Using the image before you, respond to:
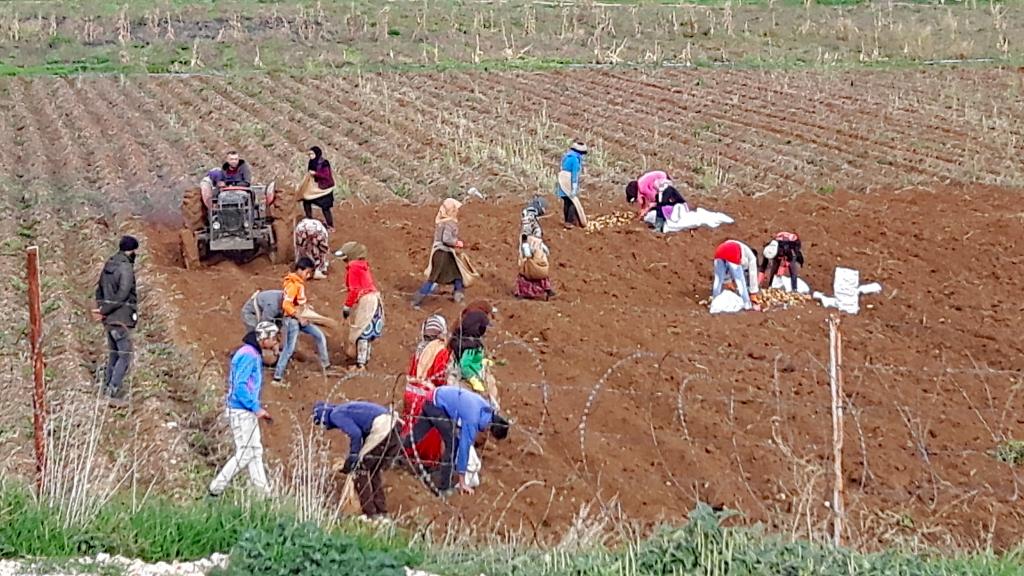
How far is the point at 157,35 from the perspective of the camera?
38094mm

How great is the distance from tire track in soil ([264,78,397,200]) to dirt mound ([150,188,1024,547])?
1.76 metres

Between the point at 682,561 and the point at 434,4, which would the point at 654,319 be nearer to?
the point at 682,561

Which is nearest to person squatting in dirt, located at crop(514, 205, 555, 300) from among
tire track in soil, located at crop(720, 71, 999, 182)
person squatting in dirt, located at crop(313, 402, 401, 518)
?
person squatting in dirt, located at crop(313, 402, 401, 518)

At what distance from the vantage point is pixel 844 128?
26.3 meters

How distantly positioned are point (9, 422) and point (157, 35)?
2882cm

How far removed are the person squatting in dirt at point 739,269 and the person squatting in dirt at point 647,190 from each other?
10.7 feet

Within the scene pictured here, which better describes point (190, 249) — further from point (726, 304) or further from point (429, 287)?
point (726, 304)

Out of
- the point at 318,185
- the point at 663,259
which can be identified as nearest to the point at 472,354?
the point at 663,259

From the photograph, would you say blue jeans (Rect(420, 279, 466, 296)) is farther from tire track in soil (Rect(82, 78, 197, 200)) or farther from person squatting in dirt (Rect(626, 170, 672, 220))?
tire track in soil (Rect(82, 78, 197, 200))

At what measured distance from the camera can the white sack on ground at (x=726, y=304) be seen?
583 inches

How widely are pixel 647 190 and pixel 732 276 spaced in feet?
12.1

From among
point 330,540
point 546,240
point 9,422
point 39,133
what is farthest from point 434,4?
point 330,540

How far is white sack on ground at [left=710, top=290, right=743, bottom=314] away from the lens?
14812mm

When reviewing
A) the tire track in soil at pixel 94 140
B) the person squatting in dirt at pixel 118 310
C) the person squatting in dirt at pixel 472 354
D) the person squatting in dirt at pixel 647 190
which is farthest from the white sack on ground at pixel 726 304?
the tire track in soil at pixel 94 140
